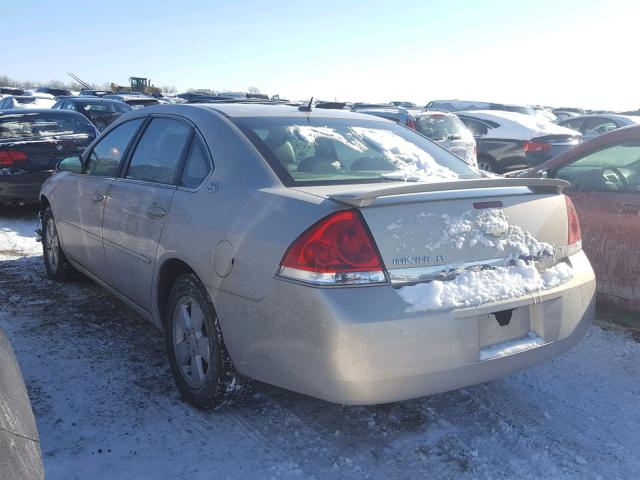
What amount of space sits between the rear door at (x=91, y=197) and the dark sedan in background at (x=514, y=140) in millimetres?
8469

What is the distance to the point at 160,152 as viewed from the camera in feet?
12.7

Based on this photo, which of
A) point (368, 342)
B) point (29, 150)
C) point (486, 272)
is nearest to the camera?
point (368, 342)

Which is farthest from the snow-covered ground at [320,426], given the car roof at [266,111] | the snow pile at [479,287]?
the car roof at [266,111]

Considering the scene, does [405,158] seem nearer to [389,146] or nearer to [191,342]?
[389,146]

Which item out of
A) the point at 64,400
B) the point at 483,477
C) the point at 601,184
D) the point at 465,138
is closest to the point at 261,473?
the point at 483,477

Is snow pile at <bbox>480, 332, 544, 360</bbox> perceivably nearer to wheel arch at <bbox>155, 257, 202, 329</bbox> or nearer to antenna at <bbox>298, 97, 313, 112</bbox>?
wheel arch at <bbox>155, 257, 202, 329</bbox>

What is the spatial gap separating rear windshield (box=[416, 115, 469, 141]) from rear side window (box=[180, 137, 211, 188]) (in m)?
7.75

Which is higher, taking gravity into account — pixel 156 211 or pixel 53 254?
pixel 156 211

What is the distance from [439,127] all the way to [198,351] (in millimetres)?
8532

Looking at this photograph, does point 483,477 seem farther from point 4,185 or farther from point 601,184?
point 4,185

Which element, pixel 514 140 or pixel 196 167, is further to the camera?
pixel 514 140

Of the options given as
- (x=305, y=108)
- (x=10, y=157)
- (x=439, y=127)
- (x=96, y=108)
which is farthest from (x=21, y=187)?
(x=96, y=108)

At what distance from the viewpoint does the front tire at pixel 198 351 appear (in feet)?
10.2

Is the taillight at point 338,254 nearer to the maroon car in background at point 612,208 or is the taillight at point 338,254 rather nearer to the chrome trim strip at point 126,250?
the chrome trim strip at point 126,250
